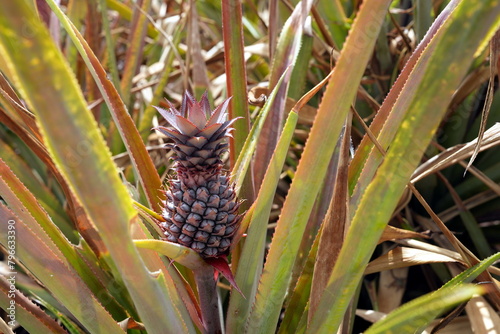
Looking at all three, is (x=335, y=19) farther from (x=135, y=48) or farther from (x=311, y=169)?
(x=311, y=169)

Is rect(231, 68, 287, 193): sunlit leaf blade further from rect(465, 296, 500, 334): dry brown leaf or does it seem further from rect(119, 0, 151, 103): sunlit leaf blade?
rect(119, 0, 151, 103): sunlit leaf blade

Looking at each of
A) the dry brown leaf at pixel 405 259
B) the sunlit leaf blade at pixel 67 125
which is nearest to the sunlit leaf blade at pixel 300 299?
the dry brown leaf at pixel 405 259

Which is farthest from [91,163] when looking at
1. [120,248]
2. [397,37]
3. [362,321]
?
[397,37]

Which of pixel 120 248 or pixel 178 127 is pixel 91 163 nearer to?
pixel 120 248

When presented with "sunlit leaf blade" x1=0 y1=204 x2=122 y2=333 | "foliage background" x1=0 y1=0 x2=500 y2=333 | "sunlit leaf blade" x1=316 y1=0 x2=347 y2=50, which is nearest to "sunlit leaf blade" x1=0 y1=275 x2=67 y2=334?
"foliage background" x1=0 y1=0 x2=500 y2=333

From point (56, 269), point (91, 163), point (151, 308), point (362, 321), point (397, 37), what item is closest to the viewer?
point (91, 163)

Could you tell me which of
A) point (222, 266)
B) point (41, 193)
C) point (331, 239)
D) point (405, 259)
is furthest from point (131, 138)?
point (41, 193)
